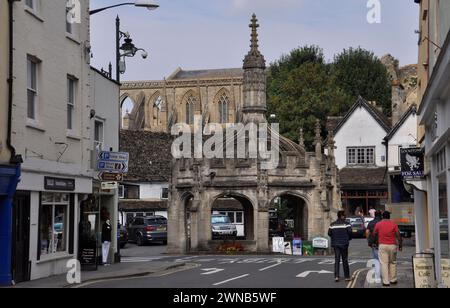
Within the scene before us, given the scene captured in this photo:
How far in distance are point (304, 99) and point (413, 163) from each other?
50.6m

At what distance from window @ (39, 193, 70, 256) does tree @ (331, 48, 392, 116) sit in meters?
57.3

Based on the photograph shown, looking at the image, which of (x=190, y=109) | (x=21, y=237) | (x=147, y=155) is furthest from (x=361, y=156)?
(x=21, y=237)

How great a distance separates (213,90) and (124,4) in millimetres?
81969

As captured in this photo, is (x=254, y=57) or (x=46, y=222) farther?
(x=254, y=57)

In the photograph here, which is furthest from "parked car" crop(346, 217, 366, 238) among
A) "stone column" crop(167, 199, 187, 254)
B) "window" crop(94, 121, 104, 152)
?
"window" crop(94, 121, 104, 152)

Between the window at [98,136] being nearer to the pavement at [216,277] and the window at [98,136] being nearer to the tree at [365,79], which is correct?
the pavement at [216,277]

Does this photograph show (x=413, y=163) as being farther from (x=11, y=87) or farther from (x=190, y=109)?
(x=190, y=109)

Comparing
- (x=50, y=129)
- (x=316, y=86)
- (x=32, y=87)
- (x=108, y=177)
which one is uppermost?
(x=316, y=86)

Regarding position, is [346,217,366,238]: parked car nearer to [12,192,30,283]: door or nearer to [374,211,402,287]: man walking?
[374,211,402,287]: man walking

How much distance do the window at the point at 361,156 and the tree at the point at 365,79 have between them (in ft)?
41.0

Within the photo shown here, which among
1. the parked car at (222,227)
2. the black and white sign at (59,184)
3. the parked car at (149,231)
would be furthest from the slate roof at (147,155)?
the black and white sign at (59,184)

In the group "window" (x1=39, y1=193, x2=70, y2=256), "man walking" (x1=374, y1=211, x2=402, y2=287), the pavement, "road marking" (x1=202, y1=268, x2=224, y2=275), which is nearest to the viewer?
"man walking" (x1=374, y1=211, x2=402, y2=287)

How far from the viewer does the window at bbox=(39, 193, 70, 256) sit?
22.7 meters

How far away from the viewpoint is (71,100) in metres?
25.1
